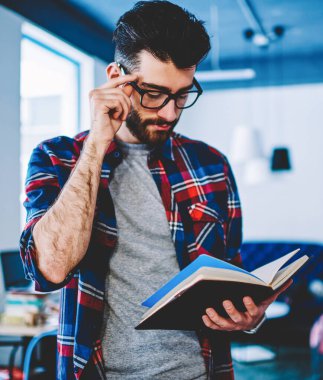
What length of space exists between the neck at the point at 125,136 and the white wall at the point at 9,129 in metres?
3.00

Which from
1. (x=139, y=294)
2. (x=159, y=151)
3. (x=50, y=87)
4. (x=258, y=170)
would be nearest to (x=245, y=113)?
(x=258, y=170)

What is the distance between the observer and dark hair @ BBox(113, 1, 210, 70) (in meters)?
1.33

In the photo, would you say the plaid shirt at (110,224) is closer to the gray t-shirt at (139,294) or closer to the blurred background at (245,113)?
the gray t-shirt at (139,294)

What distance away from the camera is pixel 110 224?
126 cm

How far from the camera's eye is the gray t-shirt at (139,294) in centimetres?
120

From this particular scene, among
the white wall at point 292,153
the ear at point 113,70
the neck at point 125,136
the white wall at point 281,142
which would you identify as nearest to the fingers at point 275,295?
the neck at point 125,136

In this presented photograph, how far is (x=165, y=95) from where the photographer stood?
52.6 inches

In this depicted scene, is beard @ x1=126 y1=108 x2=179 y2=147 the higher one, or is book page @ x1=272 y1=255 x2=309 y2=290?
beard @ x1=126 y1=108 x2=179 y2=147

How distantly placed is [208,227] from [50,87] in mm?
4691

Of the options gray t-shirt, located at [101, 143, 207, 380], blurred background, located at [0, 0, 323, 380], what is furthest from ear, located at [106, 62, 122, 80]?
blurred background, located at [0, 0, 323, 380]

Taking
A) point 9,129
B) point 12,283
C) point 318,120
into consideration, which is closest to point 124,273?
point 12,283

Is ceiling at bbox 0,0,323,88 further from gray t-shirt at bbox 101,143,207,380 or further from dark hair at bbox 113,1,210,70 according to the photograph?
gray t-shirt at bbox 101,143,207,380

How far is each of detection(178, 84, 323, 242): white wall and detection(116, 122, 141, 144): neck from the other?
549 cm

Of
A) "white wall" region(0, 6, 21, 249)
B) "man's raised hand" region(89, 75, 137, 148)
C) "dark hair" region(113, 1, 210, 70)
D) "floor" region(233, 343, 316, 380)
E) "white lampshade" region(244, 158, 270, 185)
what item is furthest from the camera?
"white lampshade" region(244, 158, 270, 185)
